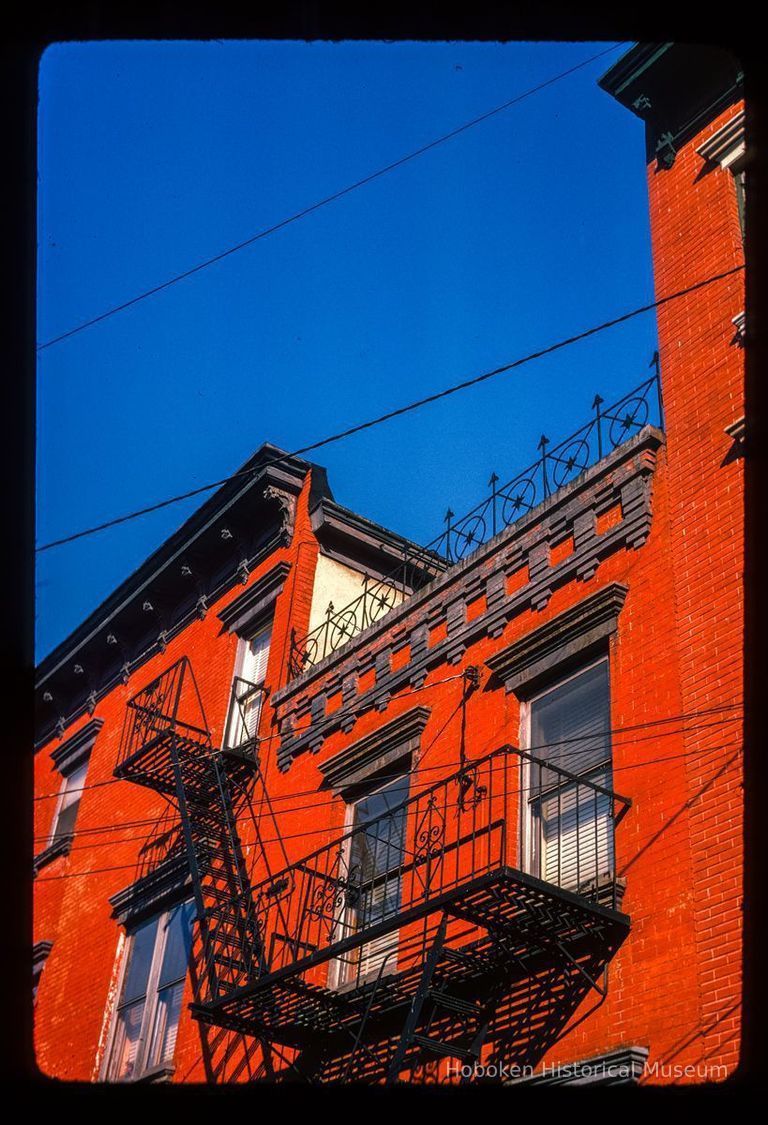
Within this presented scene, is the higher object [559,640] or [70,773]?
[70,773]

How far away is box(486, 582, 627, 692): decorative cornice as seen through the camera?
12211 mm

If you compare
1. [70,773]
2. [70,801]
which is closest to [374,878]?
[70,801]

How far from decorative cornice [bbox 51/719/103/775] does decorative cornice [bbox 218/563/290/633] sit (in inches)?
167

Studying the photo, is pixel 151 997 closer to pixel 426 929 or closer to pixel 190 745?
pixel 190 745

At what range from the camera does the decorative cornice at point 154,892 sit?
1734cm

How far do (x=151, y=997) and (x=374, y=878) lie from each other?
477 cm

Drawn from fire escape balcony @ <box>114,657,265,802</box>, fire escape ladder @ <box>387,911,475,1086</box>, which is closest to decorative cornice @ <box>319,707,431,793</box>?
fire escape balcony @ <box>114,657,265,802</box>

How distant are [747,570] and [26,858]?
276cm

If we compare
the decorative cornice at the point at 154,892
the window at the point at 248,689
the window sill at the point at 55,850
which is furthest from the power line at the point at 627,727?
the window sill at the point at 55,850

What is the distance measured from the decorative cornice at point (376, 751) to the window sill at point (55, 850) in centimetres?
755

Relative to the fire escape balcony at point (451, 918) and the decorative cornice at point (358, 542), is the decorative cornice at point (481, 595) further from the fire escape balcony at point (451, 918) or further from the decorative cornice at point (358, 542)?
the decorative cornice at point (358, 542)

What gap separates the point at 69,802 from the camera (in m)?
23.4

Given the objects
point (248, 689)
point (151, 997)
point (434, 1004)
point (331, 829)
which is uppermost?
point (248, 689)

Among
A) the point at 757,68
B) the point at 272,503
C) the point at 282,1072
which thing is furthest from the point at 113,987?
the point at 757,68
